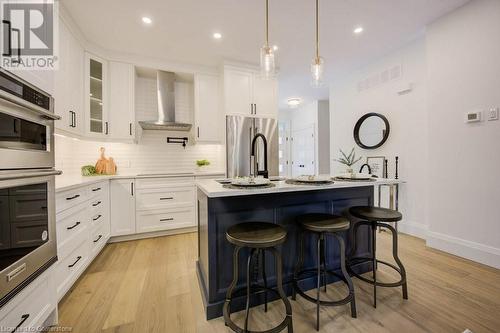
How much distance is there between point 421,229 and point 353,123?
2043 mm

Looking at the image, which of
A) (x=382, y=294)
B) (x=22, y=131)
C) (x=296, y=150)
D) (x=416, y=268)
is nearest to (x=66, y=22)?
(x=22, y=131)

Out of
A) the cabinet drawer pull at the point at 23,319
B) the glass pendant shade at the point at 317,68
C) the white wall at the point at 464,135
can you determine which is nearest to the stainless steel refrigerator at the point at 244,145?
the glass pendant shade at the point at 317,68

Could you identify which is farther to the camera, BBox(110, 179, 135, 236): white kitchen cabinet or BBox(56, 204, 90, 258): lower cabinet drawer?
BBox(110, 179, 135, 236): white kitchen cabinet

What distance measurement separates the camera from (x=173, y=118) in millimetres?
3523

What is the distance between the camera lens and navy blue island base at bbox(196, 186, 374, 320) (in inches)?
60.0

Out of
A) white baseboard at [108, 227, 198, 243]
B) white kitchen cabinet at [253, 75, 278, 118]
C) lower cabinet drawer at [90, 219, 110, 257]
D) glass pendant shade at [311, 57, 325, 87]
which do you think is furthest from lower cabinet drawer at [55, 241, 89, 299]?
white kitchen cabinet at [253, 75, 278, 118]

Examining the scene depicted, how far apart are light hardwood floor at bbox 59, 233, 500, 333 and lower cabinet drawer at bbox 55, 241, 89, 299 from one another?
0.12 m

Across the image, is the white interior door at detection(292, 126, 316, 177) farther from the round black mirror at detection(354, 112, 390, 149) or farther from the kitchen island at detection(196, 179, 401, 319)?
the kitchen island at detection(196, 179, 401, 319)

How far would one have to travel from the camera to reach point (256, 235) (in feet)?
4.31

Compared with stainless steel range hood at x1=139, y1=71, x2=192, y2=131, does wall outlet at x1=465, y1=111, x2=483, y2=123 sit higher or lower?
lower

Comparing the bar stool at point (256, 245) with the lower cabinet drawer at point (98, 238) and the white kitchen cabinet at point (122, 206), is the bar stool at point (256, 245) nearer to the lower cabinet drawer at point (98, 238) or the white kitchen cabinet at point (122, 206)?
the lower cabinet drawer at point (98, 238)

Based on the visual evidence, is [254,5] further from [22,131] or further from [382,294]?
[382,294]

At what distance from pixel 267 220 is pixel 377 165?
9.02 feet

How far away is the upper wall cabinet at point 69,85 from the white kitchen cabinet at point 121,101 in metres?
0.39
